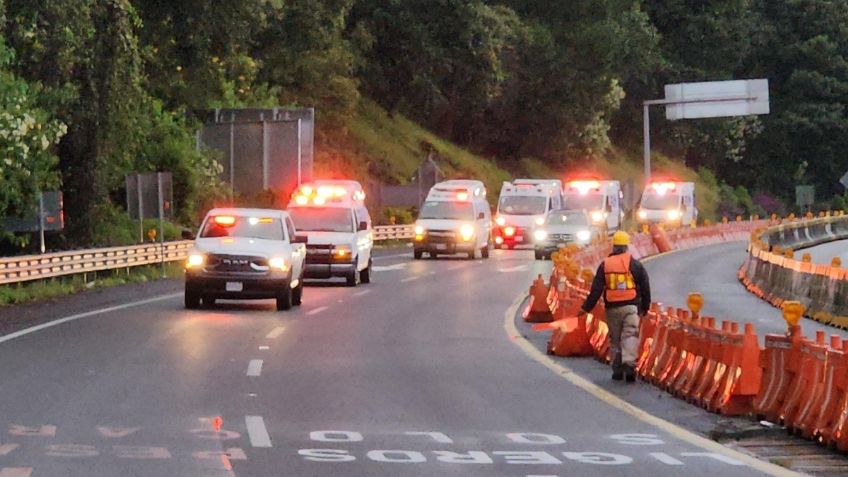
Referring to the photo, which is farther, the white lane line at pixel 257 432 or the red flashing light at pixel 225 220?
the red flashing light at pixel 225 220

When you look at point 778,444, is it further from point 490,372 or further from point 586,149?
point 586,149

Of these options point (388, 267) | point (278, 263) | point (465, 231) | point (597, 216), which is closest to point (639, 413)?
point (278, 263)

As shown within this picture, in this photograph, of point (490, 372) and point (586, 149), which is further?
point (586, 149)

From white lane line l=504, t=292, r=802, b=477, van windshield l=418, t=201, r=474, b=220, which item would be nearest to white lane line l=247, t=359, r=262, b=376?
white lane line l=504, t=292, r=802, b=477

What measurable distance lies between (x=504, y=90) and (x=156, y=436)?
74420mm

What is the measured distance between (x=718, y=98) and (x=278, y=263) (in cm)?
4776

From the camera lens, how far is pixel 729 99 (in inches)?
2968

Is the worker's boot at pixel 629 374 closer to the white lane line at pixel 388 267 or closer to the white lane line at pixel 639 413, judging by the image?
the white lane line at pixel 639 413

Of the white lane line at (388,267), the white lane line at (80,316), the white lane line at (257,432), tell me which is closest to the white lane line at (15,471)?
the white lane line at (257,432)

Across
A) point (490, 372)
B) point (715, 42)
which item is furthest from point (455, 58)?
point (490, 372)

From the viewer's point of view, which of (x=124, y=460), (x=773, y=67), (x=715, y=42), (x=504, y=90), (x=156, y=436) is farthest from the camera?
(x=773, y=67)

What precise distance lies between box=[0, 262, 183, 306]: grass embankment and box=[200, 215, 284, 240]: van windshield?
406cm

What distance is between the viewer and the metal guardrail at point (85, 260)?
33469 millimetres

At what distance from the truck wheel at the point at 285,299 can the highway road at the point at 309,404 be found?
1089mm
